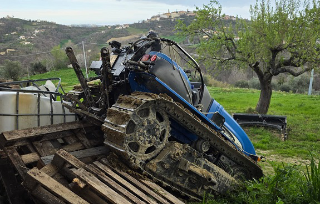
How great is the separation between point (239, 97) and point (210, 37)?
6855 mm

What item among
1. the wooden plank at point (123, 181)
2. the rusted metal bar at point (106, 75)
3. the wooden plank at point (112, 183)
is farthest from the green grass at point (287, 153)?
the rusted metal bar at point (106, 75)

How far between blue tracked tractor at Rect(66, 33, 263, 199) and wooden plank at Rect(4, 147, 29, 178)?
1.04m

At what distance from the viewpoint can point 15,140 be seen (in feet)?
13.6

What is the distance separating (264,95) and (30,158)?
10795 mm

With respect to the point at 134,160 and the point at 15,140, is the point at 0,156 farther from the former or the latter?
the point at 134,160

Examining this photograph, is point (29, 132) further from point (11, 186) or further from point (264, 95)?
point (264, 95)

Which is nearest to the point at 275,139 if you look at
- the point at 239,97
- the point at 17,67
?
the point at 239,97

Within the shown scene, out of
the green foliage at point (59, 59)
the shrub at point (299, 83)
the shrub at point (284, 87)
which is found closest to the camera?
the shrub at point (299, 83)

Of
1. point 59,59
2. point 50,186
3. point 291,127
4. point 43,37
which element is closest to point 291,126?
point 291,127

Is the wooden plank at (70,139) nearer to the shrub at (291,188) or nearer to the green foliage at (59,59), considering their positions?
the shrub at (291,188)

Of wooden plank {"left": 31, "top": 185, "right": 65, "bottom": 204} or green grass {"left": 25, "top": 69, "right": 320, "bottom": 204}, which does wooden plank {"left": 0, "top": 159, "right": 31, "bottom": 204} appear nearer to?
wooden plank {"left": 31, "top": 185, "right": 65, "bottom": 204}

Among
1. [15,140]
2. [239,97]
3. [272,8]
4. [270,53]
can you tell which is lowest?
[239,97]

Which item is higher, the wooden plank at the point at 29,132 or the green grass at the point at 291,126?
the wooden plank at the point at 29,132

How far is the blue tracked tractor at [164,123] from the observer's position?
414 cm
